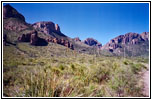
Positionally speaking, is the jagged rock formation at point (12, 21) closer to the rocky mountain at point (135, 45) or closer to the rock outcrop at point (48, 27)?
the rock outcrop at point (48, 27)

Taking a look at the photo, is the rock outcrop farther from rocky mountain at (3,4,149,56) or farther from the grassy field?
the grassy field

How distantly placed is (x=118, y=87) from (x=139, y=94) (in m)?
0.92

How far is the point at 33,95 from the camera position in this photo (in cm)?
273

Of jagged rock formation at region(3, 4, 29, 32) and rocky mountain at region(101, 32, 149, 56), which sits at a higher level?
jagged rock formation at region(3, 4, 29, 32)

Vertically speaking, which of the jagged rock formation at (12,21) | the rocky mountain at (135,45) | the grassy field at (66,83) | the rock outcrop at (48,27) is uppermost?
the rock outcrop at (48,27)

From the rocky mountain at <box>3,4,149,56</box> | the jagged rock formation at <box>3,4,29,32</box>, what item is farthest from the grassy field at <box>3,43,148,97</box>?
the jagged rock formation at <box>3,4,29,32</box>

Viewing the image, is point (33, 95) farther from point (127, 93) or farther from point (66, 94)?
point (127, 93)

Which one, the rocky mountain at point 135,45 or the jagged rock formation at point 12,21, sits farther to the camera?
the jagged rock formation at point 12,21

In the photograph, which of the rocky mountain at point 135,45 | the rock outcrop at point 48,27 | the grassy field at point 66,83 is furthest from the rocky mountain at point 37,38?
the rock outcrop at point 48,27

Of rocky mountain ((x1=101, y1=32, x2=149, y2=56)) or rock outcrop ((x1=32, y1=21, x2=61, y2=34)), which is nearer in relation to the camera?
rocky mountain ((x1=101, y1=32, x2=149, y2=56))

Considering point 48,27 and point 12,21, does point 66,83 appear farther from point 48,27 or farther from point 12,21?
point 48,27

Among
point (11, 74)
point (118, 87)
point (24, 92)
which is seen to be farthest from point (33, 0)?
point (118, 87)

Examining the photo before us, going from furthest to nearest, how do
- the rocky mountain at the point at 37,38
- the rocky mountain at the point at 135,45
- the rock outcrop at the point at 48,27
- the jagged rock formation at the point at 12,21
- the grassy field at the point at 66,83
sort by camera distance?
the rock outcrop at the point at 48,27 < the jagged rock formation at the point at 12,21 < the rocky mountain at the point at 37,38 < the rocky mountain at the point at 135,45 < the grassy field at the point at 66,83

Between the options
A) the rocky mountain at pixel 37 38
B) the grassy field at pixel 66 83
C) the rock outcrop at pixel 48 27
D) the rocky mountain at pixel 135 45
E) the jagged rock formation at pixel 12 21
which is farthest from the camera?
the rock outcrop at pixel 48 27
